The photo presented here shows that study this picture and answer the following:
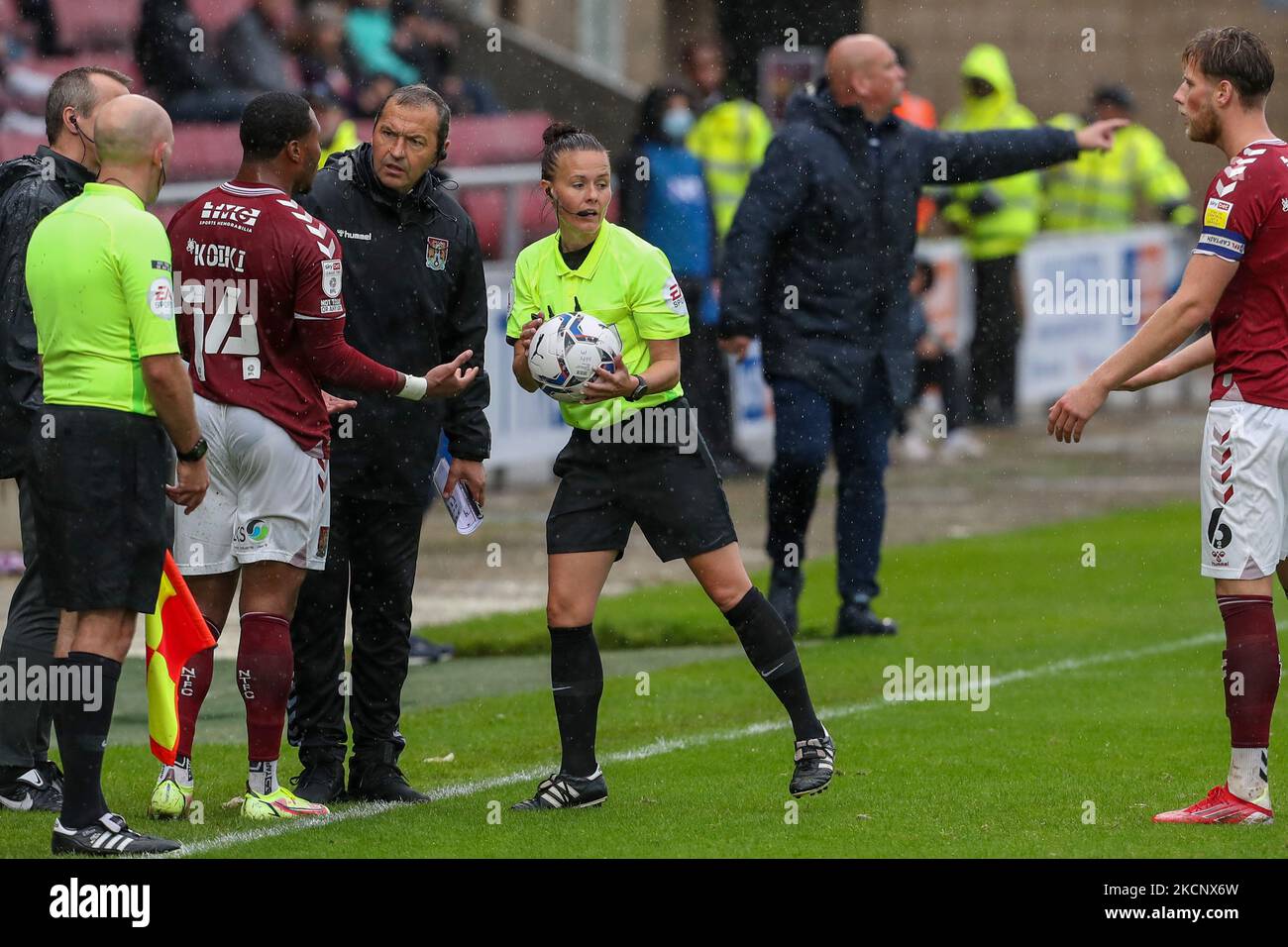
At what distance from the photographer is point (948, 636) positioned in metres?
10.1

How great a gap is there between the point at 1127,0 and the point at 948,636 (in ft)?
69.0

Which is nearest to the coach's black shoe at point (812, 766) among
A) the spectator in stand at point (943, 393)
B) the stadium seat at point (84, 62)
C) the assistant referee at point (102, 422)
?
the assistant referee at point (102, 422)

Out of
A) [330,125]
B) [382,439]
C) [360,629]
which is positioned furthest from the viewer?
[330,125]

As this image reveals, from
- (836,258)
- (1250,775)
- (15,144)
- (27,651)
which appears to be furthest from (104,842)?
(15,144)

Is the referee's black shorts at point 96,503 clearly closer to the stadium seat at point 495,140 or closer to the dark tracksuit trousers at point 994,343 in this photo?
the stadium seat at point 495,140

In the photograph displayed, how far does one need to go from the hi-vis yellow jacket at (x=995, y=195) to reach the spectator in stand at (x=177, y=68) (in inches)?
245

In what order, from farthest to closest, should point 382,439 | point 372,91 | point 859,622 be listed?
point 372,91
point 859,622
point 382,439

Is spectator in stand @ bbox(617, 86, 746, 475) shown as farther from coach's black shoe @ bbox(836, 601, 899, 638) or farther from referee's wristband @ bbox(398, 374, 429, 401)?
referee's wristband @ bbox(398, 374, 429, 401)

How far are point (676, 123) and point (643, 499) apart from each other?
9.18 metres

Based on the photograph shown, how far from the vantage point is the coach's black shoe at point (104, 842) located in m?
5.81

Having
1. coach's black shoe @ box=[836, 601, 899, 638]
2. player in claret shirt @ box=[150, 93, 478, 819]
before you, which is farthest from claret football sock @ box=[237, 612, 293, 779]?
coach's black shoe @ box=[836, 601, 899, 638]

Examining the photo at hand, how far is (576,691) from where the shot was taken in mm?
6738

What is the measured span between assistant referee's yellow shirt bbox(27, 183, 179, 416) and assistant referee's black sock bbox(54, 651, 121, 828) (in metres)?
0.70

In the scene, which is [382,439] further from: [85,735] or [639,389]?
[85,735]
